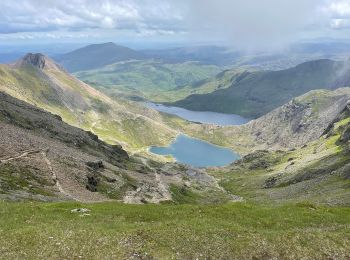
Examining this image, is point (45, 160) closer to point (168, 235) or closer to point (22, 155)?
point (22, 155)

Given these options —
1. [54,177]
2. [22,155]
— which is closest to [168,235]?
[54,177]

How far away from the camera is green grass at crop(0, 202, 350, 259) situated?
36.4m

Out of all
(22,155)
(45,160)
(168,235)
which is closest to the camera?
(168,235)

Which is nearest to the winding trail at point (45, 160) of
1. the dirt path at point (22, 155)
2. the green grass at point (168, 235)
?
the dirt path at point (22, 155)

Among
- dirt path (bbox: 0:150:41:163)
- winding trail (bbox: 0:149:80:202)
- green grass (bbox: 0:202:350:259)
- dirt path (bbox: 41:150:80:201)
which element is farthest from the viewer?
dirt path (bbox: 0:150:41:163)

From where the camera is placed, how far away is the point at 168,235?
40.0 m

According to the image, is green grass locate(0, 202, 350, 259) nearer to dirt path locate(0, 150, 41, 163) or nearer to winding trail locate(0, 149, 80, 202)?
winding trail locate(0, 149, 80, 202)

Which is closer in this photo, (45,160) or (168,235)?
(168,235)

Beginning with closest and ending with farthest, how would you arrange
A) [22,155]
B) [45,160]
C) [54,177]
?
[54,177] → [22,155] → [45,160]

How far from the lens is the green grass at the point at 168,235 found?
120 feet

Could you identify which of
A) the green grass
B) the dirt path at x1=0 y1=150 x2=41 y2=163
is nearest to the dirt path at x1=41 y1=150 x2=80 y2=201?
the dirt path at x1=0 y1=150 x2=41 y2=163

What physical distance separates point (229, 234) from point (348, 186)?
3911 inches

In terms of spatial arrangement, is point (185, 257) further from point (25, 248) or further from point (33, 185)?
point (33, 185)

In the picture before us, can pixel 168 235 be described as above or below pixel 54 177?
above
